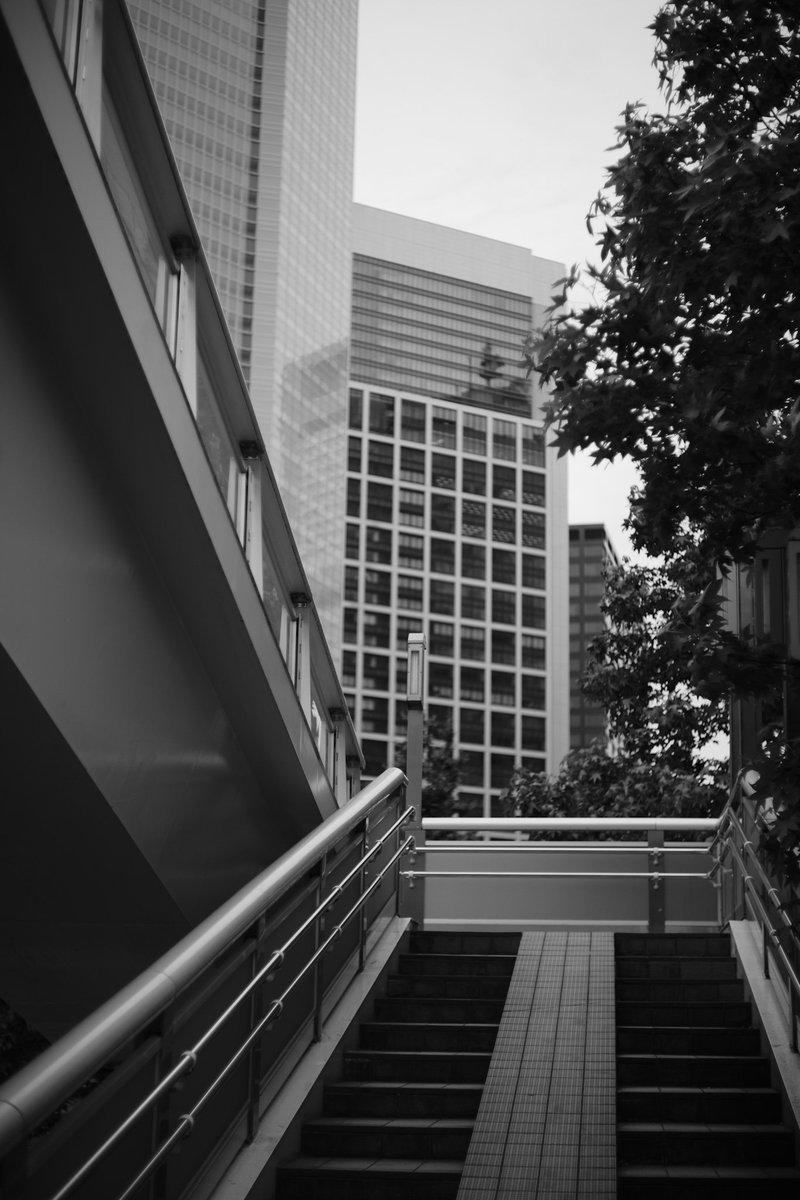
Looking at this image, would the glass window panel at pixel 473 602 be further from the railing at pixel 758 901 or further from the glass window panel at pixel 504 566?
the railing at pixel 758 901

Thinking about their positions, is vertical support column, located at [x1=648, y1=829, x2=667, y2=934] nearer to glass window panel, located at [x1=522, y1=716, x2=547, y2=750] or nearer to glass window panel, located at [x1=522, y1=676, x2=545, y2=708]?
glass window panel, located at [x1=522, y1=716, x2=547, y2=750]

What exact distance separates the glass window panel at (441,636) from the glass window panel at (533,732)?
395 inches

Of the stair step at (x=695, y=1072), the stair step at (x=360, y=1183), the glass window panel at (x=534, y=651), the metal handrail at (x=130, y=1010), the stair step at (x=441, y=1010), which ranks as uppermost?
the glass window panel at (x=534, y=651)

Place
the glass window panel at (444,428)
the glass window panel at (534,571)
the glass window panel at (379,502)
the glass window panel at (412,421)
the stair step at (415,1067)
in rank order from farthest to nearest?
the glass window panel at (444,428)
the glass window panel at (534,571)
the glass window panel at (412,421)
the glass window panel at (379,502)
the stair step at (415,1067)

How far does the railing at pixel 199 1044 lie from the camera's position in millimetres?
3221

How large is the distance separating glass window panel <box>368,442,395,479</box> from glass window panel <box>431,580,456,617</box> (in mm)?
10399

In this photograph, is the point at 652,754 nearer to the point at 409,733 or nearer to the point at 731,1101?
the point at 409,733

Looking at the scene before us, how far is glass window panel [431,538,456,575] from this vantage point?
118 m

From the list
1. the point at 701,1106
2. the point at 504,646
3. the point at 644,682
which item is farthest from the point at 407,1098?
the point at 504,646

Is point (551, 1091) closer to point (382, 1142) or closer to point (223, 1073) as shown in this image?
point (382, 1142)

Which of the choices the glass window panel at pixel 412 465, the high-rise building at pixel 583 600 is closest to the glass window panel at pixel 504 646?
the high-rise building at pixel 583 600

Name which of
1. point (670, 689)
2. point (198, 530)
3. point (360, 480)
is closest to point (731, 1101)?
point (198, 530)

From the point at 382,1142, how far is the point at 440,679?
4319 inches

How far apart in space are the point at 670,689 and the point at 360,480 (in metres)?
101
